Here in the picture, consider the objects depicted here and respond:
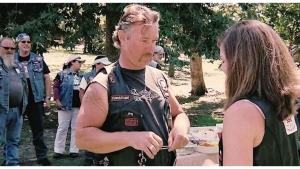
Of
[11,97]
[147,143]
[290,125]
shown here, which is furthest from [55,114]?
[290,125]

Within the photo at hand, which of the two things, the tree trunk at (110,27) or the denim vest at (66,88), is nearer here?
the denim vest at (66,88)

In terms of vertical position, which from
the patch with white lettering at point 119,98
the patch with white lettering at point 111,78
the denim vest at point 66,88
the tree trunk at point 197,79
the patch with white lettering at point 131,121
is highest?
the patch with white lettering at point 111,78

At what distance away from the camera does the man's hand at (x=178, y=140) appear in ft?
6.63

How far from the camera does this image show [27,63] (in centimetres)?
517

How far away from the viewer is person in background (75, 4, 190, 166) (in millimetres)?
1870

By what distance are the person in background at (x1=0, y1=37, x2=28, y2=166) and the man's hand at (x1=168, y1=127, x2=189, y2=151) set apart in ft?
10.4

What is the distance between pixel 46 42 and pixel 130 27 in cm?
587

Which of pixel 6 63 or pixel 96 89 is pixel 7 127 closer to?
pixel 6 63

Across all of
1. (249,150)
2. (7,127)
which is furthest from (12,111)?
(249,150)

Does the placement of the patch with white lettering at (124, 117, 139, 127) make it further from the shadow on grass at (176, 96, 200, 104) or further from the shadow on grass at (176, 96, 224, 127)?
the shadow on grass at (176, 96, 200, 104)

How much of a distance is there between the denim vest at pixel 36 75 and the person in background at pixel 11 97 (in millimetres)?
203

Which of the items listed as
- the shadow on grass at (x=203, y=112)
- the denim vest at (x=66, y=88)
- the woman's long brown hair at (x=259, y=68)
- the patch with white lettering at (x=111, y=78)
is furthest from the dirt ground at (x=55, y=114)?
the woman's long brown hair at (x=259, y=68)

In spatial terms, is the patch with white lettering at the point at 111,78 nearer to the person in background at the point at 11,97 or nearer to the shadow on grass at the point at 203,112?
the person in background at the point at 11,97

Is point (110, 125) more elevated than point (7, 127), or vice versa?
point (110, 125)
